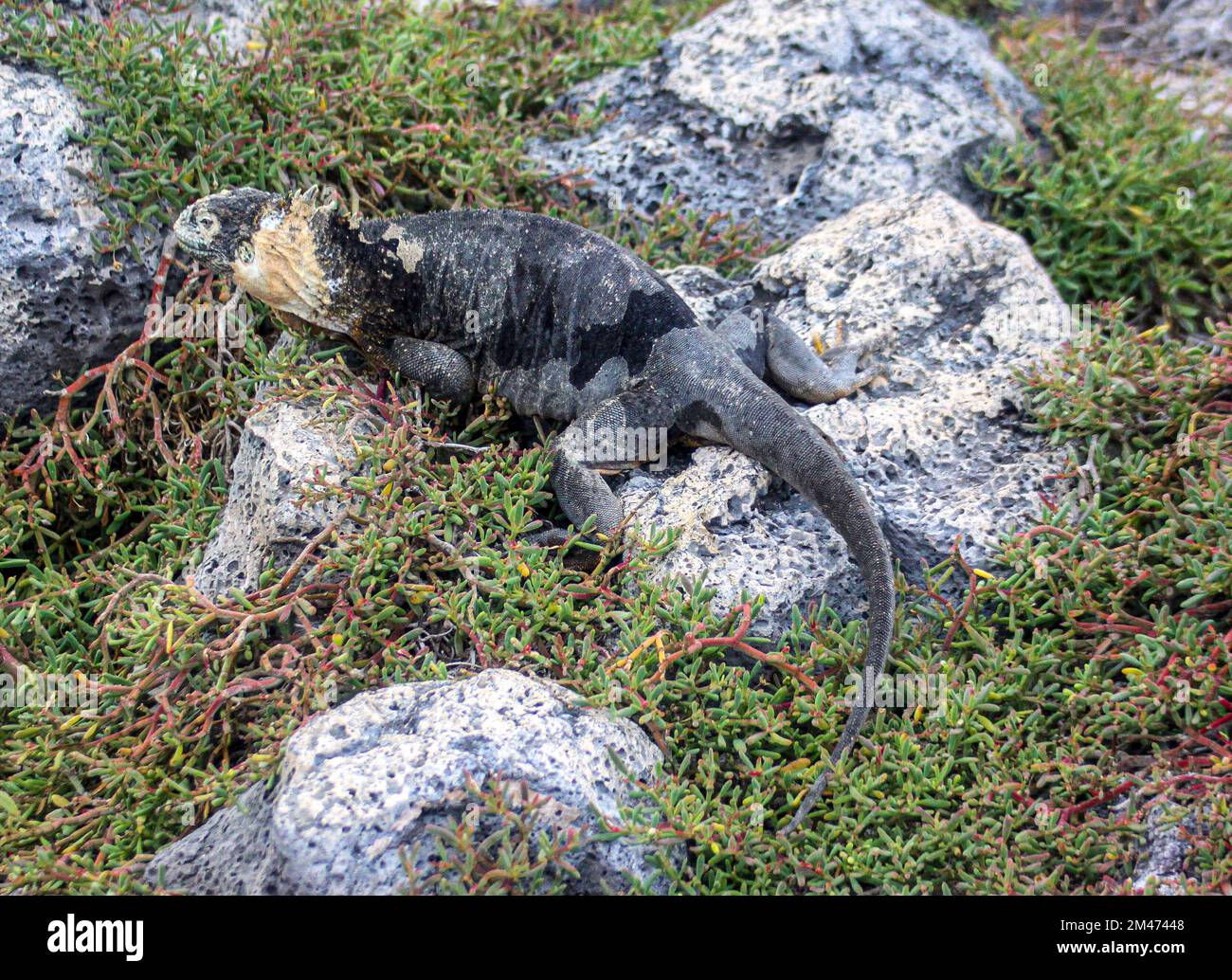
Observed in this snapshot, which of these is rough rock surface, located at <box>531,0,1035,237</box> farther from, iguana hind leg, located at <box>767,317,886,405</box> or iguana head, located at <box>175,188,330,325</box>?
iguana head, located at <box>175,188,330,325</box>

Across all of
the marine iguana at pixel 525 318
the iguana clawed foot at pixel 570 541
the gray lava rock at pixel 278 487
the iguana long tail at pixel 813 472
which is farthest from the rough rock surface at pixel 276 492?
the iguana long tail at pixel 813 472

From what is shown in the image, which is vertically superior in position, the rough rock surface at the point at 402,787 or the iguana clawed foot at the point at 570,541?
the iguana clawed foot at the point at 570,541

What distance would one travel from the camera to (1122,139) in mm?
5172

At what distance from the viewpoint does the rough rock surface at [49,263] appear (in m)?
4.21

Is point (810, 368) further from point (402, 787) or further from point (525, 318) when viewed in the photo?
point (402, 787)

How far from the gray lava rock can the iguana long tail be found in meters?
1.24

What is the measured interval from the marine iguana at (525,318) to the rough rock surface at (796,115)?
98cm

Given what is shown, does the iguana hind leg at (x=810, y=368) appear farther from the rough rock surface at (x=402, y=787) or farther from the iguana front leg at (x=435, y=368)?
the rough rock surface at (x=402, y=787)

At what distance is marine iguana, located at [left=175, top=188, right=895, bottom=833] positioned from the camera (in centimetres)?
387

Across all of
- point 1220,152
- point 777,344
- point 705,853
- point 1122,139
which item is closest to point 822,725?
point 705,853

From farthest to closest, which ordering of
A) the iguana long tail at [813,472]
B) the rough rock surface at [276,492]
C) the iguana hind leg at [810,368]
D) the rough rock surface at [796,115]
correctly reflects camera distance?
1. the rough rock surface at [796,115]
2. the iguana hind leg at [810,368]
3. the rough rock surface at [276,492]
4. the iguana long tail at [813,472]

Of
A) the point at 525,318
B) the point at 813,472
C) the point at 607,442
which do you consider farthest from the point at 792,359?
the point at 525,318

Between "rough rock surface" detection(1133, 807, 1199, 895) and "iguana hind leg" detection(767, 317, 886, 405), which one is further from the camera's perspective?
"iguana hind leg" detection(767, 317, 886, 405)

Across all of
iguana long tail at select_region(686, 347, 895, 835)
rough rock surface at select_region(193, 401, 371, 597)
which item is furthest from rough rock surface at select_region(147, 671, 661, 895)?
rough rock surface at select_region(193, 401, 371, 597)
